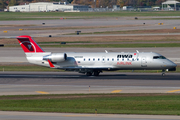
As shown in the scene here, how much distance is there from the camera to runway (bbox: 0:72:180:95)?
32.1m

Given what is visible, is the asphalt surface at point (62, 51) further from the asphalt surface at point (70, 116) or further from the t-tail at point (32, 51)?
the asphalt surface at point (70, 116)

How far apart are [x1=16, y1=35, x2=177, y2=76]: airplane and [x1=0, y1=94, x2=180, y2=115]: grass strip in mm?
11733

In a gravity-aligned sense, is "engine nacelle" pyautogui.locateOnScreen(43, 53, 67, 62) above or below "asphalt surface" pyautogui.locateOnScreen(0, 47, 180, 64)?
above

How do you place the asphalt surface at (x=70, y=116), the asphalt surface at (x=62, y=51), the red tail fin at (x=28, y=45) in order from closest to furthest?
1. the asphalt surface at (x=70, y=116)
2. the red tail fin at (x=28, y=45)
3. the asphalt surface at (x=62, y=51)

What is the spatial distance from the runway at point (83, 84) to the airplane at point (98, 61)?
3.95 feet

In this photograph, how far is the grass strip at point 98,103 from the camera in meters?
22.2

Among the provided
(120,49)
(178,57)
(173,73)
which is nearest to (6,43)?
(120,49)

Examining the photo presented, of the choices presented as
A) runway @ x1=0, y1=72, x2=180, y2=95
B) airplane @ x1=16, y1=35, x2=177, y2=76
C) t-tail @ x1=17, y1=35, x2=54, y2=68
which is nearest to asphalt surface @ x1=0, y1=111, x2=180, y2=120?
runway @ x1=0, y1=72, x2=180, y2=95

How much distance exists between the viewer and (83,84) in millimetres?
35906

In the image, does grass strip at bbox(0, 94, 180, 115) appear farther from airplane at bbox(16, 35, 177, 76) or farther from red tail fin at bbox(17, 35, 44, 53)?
red tail fin at bbox(17, 35, 44, 53)

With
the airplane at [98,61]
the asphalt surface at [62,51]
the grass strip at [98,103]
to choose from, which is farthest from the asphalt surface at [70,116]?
the asphalt surface at [62,51]

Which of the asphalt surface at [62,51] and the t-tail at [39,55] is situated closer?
the t-tail at [39,55]

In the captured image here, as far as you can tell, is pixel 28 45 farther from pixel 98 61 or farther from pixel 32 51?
pixel 98 61

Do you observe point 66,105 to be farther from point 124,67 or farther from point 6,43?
point 6,43
